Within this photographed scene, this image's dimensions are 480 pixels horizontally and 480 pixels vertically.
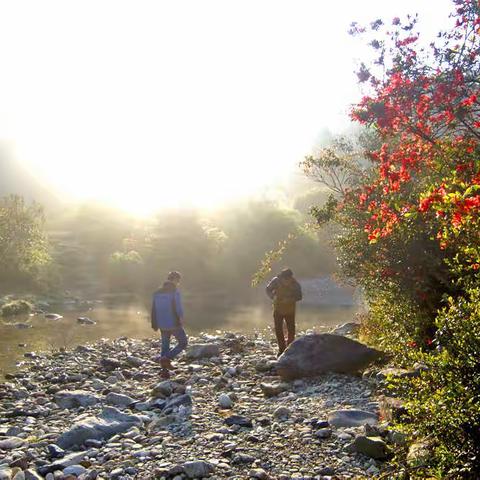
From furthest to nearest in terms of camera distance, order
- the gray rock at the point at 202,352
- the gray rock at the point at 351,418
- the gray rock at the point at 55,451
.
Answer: the gray rock at the point at 202,352
the gray rock at the point at 55,451
the gray rock at the point at 351,418

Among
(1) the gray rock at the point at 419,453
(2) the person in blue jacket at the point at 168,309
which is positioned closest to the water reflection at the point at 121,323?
(2) the person in blue jacket at the point at 168,309

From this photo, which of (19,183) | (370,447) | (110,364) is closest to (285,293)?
(110,364)

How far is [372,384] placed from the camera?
12.0 meters

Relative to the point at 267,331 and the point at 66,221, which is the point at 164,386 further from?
the point at 66,221

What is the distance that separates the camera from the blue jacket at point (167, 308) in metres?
15.7

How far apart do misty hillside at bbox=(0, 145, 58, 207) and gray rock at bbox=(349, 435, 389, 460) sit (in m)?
119

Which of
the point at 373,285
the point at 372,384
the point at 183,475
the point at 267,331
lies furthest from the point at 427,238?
the point at 267,331

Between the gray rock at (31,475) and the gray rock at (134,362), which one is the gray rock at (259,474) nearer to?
the gray rock at (31,475)

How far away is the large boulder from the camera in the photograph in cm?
1359

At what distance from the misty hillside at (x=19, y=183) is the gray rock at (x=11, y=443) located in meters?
115

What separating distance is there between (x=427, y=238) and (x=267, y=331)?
18.1 metres

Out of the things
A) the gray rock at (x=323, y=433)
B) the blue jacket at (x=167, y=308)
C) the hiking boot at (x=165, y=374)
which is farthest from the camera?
the hiking boot at (x=165, y=374)

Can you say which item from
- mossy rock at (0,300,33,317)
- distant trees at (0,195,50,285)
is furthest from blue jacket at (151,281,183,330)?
distant trees at (0,195,50,285)

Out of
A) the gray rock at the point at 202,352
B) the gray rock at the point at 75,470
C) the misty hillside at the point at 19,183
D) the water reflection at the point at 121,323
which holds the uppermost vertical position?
the misty hillside at the point at 19,183
